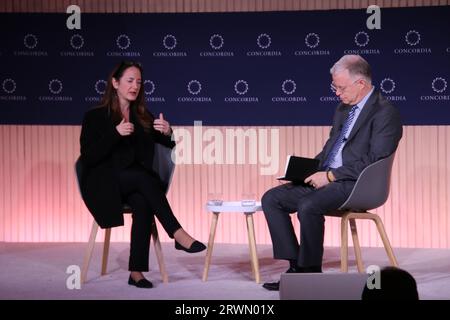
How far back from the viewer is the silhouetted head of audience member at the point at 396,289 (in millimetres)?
1588

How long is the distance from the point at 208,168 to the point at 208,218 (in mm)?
387

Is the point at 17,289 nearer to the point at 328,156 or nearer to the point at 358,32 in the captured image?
the point at 328,156

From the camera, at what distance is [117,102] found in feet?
14.4

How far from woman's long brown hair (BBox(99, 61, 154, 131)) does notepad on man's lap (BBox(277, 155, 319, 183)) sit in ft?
2.98

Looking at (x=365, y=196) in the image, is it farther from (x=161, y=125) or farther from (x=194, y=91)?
(x=194, y=91)

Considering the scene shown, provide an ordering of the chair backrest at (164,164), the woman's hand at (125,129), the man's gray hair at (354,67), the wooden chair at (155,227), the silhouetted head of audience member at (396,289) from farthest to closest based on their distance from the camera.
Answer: the chair backrest at (164,164) → the wooden chair at (155,227) → the woman's hand at (125,129) → the man's gray hair at (354,67) → the silhouetted head of audience member at (396,289)

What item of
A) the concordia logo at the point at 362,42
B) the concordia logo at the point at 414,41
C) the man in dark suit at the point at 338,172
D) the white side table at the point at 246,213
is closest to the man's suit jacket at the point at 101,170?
the white side table at the point at 246,213

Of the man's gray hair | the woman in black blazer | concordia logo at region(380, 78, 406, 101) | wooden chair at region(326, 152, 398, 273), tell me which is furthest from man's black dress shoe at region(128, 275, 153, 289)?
concordia logo at region(380, 78, 406, 101)

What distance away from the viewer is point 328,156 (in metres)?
4.24

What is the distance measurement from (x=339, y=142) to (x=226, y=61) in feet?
5.71

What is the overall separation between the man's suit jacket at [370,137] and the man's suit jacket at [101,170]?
117 cm

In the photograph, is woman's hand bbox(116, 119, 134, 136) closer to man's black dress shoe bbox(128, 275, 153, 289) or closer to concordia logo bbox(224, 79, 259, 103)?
man's black dress shoe bbox(128, 275, 153, 289)

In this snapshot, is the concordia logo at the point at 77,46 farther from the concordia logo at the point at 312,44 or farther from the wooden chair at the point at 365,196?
the wooden chair at the point at 365,196

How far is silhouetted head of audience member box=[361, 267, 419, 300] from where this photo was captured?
1.59 metres
